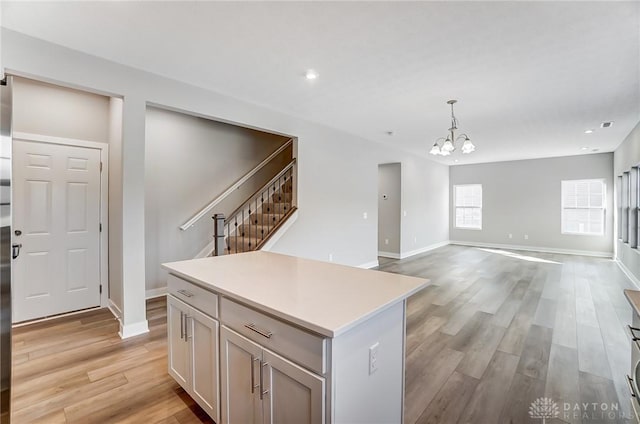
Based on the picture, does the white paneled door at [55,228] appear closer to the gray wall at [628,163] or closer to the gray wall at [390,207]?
the gray wall at [390,207]

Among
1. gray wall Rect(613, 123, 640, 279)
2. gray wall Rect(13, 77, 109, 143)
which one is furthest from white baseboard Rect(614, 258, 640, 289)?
gray wall Rect(13, 77, 109, 143)

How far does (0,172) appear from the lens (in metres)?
1.05

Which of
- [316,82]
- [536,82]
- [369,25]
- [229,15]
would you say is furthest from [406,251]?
[229,15]

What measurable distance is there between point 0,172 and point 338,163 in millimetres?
4434

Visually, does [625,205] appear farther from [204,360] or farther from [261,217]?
[204,360]

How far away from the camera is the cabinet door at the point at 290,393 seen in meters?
1.08

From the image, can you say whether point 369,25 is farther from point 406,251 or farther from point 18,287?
point 406,251

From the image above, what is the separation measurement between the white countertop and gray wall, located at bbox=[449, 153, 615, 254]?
344 inches

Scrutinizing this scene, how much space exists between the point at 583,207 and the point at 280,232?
844 centimetres

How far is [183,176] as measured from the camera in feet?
14.4

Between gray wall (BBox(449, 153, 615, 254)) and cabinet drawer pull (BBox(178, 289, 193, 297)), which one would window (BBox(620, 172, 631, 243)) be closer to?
gray wall (BBox(449, 153, 615, 254))

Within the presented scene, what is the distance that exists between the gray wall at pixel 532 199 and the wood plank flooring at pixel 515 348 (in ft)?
9.77

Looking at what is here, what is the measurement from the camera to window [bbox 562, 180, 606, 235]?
7600 millimetres

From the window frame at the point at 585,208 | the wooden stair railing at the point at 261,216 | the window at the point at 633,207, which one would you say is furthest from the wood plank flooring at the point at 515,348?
the window frame at the point at 585,208
